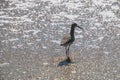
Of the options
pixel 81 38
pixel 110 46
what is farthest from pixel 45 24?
pixel 110 46

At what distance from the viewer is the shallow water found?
12.9m

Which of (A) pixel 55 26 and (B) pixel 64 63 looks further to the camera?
(A) pixel 55 26

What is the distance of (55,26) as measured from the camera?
591 inches

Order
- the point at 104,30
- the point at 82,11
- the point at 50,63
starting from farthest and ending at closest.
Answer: the point at 82,11 < the point at 104,30 < the point at 50,63

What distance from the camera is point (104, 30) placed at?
14.5m

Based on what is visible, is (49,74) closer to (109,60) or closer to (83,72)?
(83,72)

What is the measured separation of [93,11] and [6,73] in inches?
258

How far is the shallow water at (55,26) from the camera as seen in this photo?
1294 cm

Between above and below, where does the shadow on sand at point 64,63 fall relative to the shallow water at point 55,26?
below

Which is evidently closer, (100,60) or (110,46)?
(100,60)

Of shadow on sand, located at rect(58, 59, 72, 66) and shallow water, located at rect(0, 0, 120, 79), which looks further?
shallow water, located at rect(0, 0, 120, 79)

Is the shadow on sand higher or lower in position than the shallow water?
lower

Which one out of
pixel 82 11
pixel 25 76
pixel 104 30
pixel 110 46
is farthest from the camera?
pixel 82 11

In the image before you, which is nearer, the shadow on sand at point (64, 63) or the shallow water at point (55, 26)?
the shadow on sand at point (64, 63)
